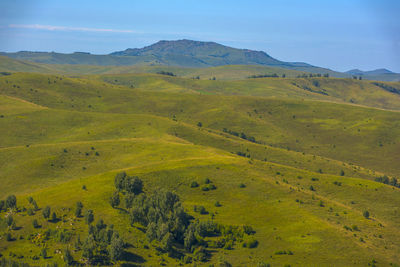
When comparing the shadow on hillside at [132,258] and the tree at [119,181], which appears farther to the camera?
the tree at [119,181]

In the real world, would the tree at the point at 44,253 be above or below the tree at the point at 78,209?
below

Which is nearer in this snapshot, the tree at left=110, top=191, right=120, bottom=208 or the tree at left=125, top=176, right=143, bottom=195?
the tree at left=110, top=191, right=120, bottom=208

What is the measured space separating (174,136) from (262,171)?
7882 cm

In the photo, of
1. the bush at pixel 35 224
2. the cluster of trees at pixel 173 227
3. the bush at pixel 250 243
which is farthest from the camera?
the bush at pixel 35 224

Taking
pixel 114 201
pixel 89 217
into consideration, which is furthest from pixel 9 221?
pixel 114 201

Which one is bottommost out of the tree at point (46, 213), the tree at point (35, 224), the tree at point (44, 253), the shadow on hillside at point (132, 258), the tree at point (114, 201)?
the shadow on hillside at point (132, 258)

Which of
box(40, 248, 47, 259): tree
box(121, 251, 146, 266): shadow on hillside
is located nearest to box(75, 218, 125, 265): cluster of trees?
box(121, 251, 146, 266): shadow on hillside

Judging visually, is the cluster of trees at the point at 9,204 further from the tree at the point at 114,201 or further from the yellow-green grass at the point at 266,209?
the tree at the point at 114,201

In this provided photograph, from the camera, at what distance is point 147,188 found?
9400 centimetres

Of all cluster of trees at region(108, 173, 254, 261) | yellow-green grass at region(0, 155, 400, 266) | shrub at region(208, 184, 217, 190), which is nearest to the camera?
yellow-green grass at region(0, 155, 400, 266)

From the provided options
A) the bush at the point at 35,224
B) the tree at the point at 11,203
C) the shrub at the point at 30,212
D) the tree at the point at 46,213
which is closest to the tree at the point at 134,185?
the tree at the point at 46,213

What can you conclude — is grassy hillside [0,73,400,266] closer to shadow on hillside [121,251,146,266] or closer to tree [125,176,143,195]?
shadow on hillside [121,251,146,266]

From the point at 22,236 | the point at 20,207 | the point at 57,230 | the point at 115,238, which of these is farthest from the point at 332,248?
the point at 20,207

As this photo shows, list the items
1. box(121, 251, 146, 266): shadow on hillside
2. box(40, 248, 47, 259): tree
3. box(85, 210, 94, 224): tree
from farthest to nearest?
box(85, 210, 94, 224): tree, box(121, 251, 146, 266): shadow on hillside, box(40, 248, 47, 259): tree
